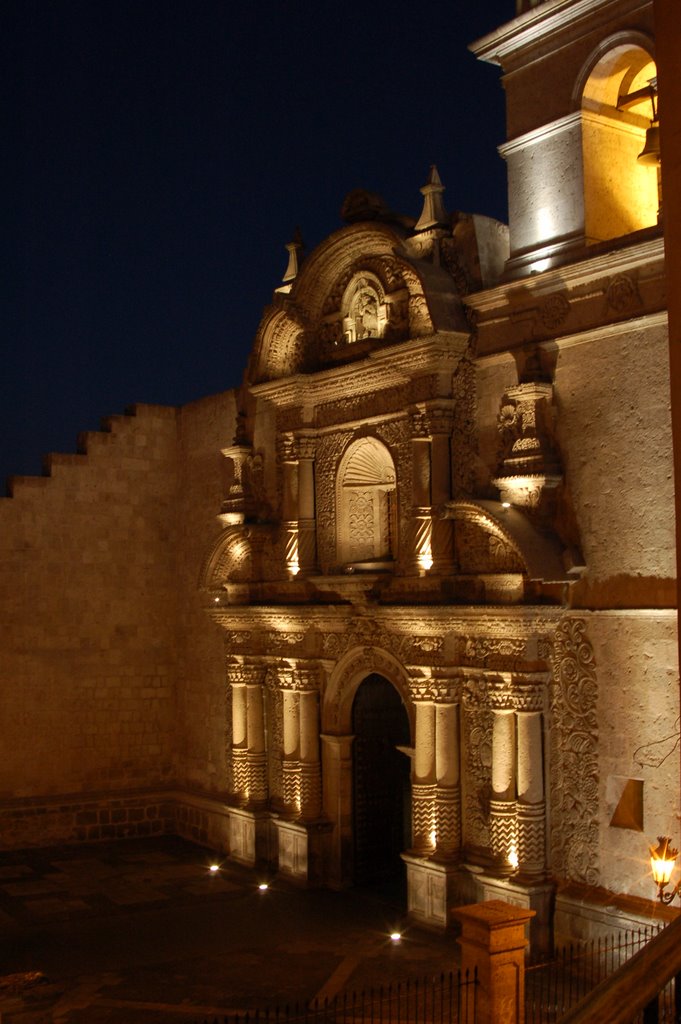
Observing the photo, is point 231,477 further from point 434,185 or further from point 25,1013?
point 25,1013

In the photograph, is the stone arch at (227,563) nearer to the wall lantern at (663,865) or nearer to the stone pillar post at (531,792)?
the stone pillar post at (531,792)

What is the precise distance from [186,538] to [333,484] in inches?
177

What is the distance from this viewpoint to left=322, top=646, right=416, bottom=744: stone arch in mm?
14250

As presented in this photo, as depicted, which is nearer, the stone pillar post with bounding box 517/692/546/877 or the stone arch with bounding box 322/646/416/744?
the stone pillar post with bounding box 517/692/546/877

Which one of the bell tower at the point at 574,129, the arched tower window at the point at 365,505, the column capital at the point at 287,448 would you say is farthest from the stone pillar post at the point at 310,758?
the bell tower at the point at 574,129

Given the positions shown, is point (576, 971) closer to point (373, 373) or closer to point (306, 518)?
point (306, 518)

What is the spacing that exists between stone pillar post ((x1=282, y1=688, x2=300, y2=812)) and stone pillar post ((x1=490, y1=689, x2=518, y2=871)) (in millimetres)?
3986

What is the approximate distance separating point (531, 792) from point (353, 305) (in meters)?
6.52

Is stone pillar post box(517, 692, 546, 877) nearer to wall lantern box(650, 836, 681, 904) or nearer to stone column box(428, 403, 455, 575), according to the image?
wall lantern box(650, 836, 681, 904)

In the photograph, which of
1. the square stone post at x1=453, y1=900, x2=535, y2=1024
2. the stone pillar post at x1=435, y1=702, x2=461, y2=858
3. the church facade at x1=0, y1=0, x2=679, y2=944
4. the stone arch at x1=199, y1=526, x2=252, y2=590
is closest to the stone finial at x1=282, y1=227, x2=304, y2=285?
the church facade at x1=0, y1=0, x2=679, y2=944

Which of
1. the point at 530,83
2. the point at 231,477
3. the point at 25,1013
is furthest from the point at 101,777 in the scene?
the point at 530,83

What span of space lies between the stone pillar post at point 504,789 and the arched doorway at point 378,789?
10.8 ft

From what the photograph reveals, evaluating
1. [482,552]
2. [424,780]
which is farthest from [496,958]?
[482,552]

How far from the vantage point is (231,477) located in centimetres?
1797
